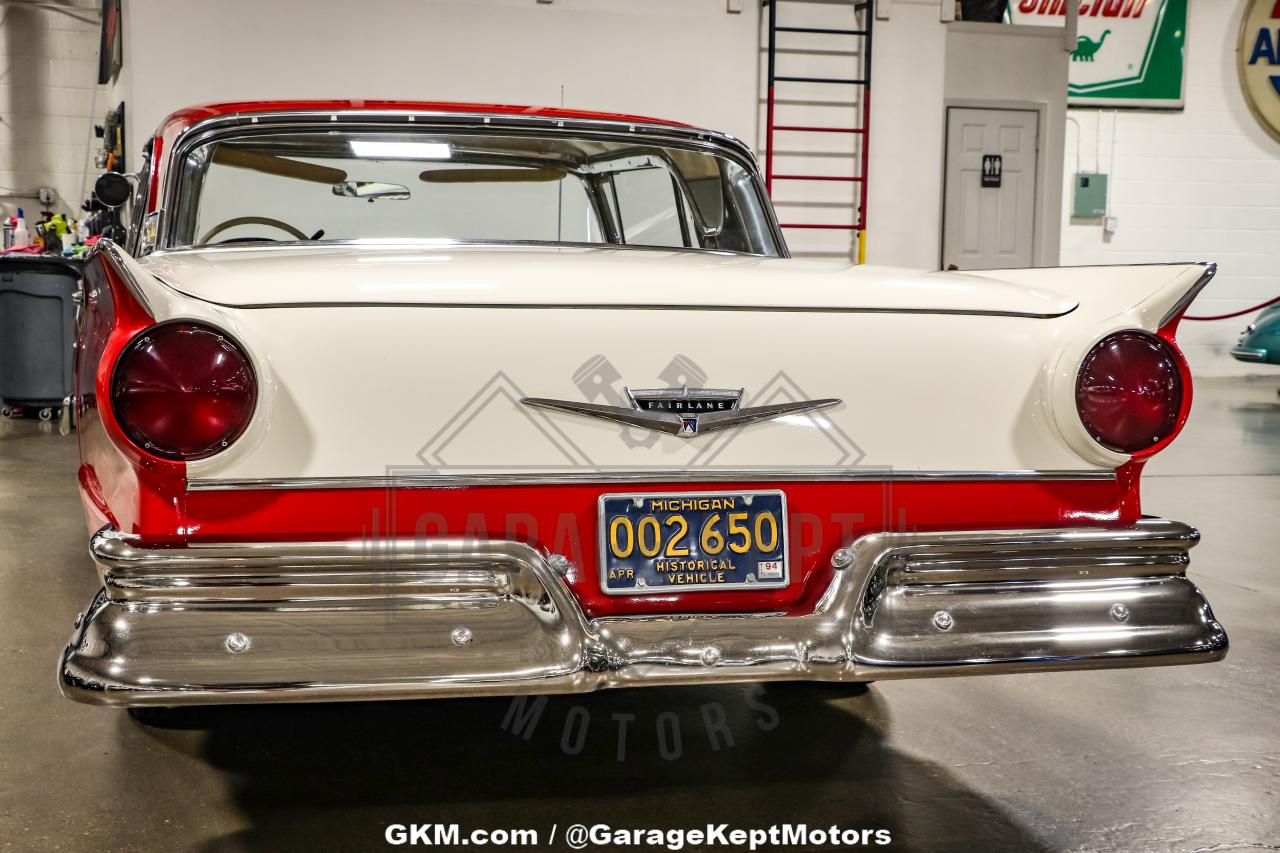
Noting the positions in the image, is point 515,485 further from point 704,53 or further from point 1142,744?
point 704,53

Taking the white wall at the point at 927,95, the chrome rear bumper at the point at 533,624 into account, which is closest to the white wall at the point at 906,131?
the white wall at the point at 927,95

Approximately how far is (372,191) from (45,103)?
11098 mm

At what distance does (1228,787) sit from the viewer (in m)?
2.19

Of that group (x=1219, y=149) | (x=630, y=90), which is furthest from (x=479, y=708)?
(x=1219, y=149)

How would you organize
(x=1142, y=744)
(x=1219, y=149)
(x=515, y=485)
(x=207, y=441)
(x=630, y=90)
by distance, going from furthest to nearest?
(x=1219, y=149) < (x=630, y=90) < (x=1142, y=744) < (x=515, y=485) < (x=207, y=441)

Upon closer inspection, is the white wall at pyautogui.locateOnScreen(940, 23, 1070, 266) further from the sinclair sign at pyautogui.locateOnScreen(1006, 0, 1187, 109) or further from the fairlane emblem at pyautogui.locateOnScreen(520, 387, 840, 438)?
the fairlane emblem at pyautogui.locateOnScreen(520, 387, 840, 438)

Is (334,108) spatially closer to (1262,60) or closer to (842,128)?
(842,128)

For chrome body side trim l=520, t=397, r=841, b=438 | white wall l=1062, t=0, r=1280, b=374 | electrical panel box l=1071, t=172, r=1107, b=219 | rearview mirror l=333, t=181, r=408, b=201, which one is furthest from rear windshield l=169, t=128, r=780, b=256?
electrical panel box l=1071, t=172, r=1107, b=219

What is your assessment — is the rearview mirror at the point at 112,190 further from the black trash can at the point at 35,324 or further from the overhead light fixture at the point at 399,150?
the black trash can at the point at 35,324

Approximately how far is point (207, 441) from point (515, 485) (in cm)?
43

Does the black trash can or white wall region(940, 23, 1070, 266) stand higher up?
white wall region(940, 23, 1070, 266)

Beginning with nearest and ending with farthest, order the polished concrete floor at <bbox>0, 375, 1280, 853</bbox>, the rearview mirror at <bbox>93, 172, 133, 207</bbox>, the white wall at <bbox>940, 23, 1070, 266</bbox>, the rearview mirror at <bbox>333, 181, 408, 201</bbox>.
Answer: the polished concrete floor at <bbox>0, 375, 1280, 853</bbox> < the rearview mirror at <bbox>333, 181, 408, 201</bbox> < the rearview mirror at <bbox>93, 172, 133, 207</bbox> < the white wall at <bbox>940, 23, 1070, 266</bbox>

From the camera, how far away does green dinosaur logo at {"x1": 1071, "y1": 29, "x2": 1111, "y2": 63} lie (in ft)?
40.4

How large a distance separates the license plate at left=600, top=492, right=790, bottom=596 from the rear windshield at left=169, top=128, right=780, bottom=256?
0.91 metres
